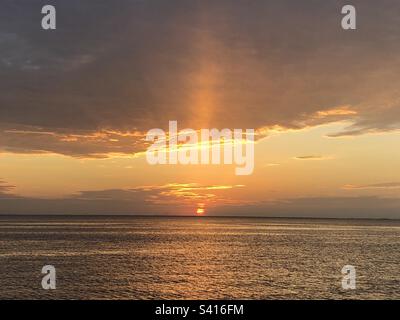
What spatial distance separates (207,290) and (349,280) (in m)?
19.8

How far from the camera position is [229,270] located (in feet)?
220

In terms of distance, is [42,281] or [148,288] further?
[42,281]

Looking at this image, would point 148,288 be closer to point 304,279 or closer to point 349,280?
point 304,279

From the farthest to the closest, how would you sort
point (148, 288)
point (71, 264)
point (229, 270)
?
1. point (71, 264)
2. point (229, 270)
3. point (148, 288)

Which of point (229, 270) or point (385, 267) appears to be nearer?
point (229, 270)
